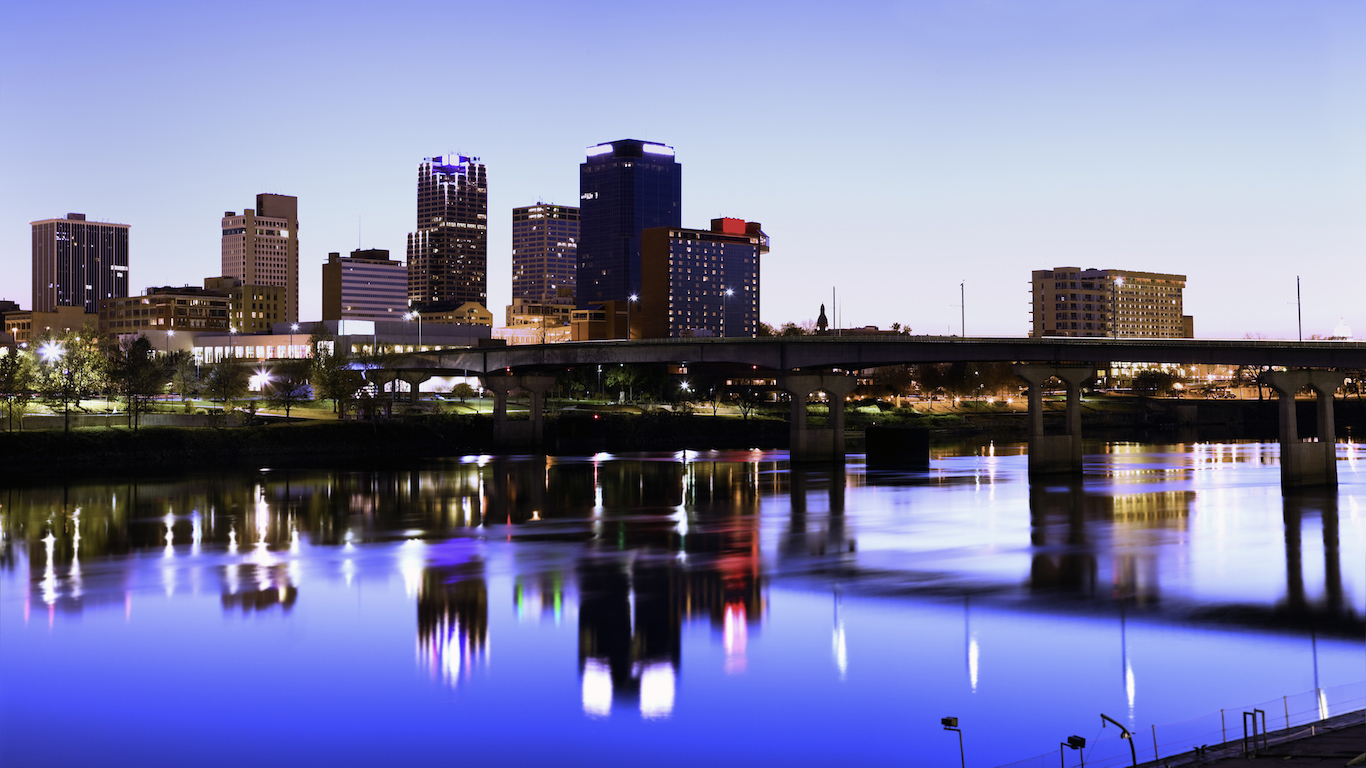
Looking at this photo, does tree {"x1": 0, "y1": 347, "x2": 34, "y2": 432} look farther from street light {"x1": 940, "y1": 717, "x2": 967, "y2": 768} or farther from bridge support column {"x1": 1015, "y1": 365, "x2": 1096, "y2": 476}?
street light {"x1": 940, "y1": 717, "x2": 967, "y2": 768}

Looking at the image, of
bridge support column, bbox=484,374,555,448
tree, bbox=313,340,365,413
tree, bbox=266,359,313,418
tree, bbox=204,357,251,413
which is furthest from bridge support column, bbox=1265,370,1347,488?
tree, bbox=204,357,251,413

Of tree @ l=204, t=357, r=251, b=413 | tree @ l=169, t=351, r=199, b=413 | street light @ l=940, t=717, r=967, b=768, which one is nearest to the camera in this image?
street light @ l=940, t=717, r=967, b=768

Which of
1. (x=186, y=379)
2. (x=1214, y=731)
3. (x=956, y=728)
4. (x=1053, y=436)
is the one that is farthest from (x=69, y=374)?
(x=1214, y=731)

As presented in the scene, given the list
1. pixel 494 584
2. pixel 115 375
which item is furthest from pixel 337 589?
pixel 115 375

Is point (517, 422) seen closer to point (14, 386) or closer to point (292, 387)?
point (292, 387)

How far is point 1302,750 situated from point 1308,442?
68.5 m

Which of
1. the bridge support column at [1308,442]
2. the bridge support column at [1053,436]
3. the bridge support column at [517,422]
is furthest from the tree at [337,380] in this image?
the bridge support column at [1308,442]

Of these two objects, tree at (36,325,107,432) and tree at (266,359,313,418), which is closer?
tree at (36,325,107,432)

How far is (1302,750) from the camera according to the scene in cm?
1741

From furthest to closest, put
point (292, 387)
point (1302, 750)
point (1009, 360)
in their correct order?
1. point (292, 387)
2. point (1009, 360)
3. point (1302, 750)

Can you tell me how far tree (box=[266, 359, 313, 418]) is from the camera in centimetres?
13962

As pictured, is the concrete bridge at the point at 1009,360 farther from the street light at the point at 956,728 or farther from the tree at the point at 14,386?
the street light at the point at 956,728

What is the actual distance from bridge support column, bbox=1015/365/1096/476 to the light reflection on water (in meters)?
21.5

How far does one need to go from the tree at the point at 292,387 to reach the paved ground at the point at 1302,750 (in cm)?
12392
